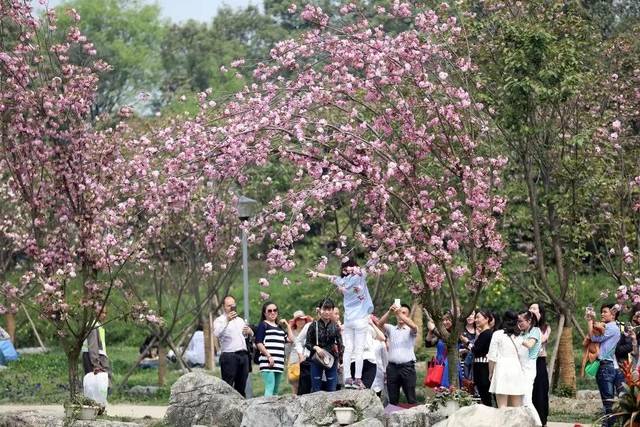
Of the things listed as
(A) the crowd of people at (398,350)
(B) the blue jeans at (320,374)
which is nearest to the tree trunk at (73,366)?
(A) the crowd of people at (398,350)

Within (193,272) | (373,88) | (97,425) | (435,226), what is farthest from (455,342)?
(193,272)

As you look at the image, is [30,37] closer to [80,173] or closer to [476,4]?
[80,173]

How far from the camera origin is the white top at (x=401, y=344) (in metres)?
19.4

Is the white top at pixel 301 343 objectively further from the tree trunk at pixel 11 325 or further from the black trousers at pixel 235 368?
the tree trunk at pixel 11 325

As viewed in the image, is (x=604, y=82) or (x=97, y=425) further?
(x=604, y=82)

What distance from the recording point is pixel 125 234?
20516 millimetres

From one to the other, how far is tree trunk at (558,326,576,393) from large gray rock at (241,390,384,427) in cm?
702

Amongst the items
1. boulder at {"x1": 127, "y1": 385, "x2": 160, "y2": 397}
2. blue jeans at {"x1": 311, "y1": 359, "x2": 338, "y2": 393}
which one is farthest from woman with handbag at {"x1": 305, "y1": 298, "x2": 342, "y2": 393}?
boulder at {"x1": 127, "y1": 385, "x2": 160, "y2": 397}

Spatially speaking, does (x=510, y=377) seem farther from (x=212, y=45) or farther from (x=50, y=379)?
(x=212, y=45)

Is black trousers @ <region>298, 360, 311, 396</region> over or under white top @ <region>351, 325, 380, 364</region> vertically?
under

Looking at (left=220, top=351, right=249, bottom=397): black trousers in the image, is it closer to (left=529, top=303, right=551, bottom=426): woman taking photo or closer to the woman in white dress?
(left=529, top=303, right=551, bottom=426): woman taking photo

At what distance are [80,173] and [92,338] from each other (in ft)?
10.6

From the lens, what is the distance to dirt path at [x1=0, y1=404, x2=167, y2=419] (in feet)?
68.6

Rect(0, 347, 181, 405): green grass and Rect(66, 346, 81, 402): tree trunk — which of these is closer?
Rect(66, 346, 81, 402): tree trunk
